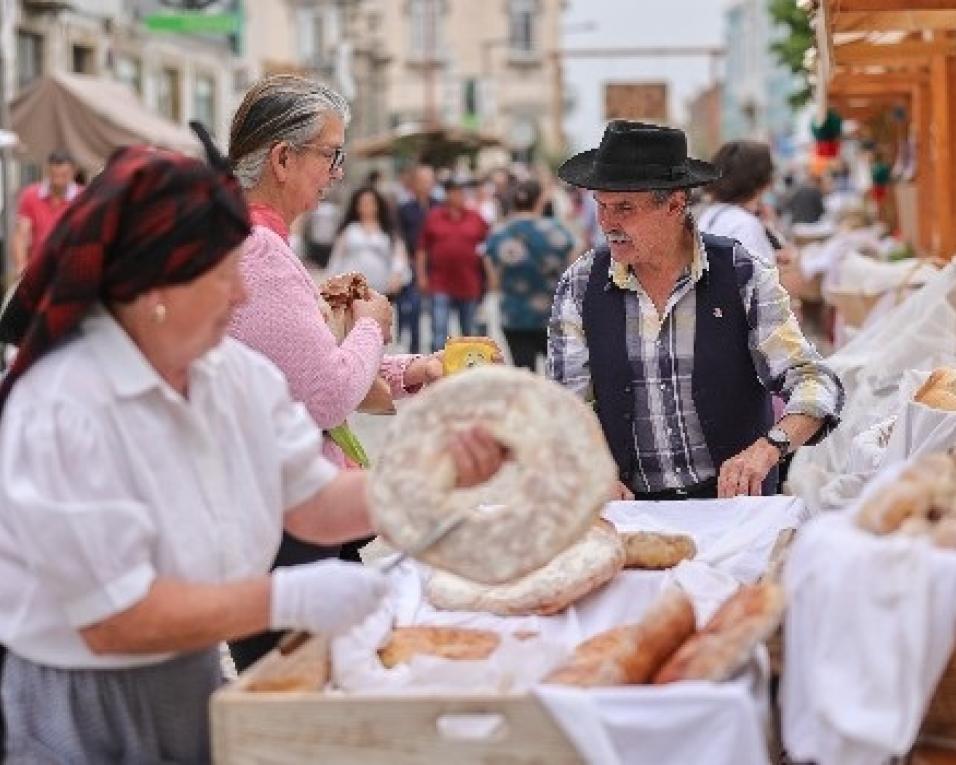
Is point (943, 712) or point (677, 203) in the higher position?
point (677, 203)

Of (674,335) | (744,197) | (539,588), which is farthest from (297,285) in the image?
(744,197)

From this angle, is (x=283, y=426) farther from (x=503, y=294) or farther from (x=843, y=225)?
(x=843, y=225)

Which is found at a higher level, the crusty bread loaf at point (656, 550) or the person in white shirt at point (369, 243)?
the crusty bread loaf at point (656, 550)

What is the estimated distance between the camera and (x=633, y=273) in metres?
5.15

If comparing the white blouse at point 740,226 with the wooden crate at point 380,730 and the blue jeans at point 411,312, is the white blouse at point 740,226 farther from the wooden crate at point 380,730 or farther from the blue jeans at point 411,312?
the blue jeans at point 411,312

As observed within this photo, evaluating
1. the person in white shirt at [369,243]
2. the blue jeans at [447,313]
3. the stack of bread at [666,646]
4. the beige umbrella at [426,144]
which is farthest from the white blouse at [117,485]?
the beige umbrella at [426,144]

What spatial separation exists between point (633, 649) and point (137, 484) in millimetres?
854

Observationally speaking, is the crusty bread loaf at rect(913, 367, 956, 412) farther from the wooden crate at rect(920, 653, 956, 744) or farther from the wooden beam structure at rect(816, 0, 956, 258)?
the wooden crate at rect(920, 653, 956, 744)

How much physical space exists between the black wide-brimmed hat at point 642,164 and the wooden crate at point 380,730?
2.29 m

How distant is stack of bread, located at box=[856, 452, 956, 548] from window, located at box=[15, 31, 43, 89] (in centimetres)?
2339

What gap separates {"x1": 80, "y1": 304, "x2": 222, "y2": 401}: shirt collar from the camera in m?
3.09

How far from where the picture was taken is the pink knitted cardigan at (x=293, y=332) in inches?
175

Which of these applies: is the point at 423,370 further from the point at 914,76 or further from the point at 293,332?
the point at 914,76

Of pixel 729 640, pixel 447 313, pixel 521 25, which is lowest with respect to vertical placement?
pixel 447 313
